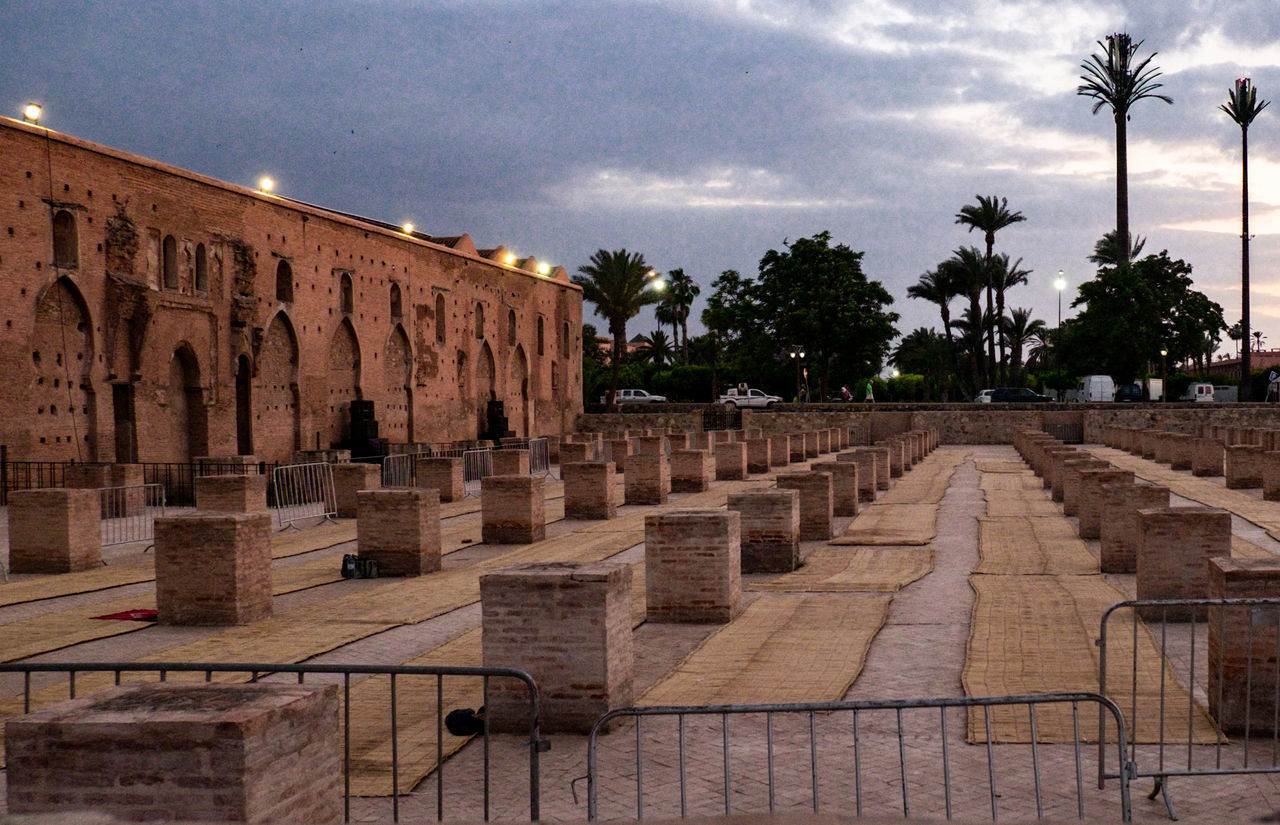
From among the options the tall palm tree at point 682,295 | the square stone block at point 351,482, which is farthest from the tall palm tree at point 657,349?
the square stone block at point 351,482

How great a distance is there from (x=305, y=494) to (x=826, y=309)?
44017 mm

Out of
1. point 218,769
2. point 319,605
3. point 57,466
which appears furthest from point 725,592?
point 57,466

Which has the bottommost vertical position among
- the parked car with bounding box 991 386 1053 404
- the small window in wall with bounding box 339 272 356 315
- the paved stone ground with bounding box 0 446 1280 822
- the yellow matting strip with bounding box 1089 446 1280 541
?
the yellow matting strip with bounding box 1089 446 1280 541

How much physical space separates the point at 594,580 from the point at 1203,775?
352 centimetres

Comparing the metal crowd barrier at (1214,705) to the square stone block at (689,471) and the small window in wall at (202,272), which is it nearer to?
the square stone block at (689,471)

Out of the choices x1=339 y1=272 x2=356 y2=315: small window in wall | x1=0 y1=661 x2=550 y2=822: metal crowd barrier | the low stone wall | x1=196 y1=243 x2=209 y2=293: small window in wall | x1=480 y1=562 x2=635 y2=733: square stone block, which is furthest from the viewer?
the low stone wall

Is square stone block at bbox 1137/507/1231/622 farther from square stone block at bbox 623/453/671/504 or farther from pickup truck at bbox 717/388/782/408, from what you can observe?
pickup truck at bbox 717/388/782/408

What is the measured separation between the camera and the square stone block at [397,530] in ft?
46.5

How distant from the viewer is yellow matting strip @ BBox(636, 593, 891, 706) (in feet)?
26.2

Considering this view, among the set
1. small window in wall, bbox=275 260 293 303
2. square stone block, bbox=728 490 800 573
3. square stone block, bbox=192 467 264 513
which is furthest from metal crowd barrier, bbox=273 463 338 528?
small window in wall, bbox=275 260 293 303

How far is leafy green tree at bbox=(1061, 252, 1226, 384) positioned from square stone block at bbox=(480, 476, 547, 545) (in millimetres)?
49679

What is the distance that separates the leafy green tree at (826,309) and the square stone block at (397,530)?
162 feet

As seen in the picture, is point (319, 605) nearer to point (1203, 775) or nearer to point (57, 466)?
point (1203, 775)

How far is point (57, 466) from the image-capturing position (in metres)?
23.5
